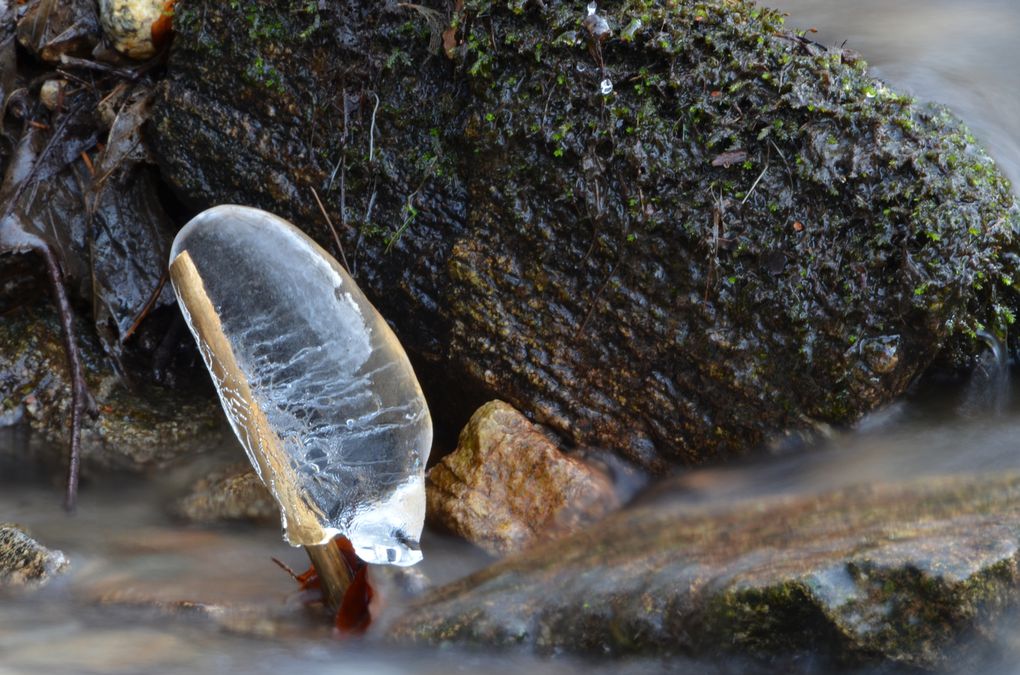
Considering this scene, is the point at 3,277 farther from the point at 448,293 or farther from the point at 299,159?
the point at 448,293

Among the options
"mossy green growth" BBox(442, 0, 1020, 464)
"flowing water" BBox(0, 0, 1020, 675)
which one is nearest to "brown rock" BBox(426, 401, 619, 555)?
"flowing water" BBox(0, 0, 1020, 675)

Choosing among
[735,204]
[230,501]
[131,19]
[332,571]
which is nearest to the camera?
[332,571]

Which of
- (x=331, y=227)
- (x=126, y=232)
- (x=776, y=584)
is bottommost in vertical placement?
(x=126, y=232)

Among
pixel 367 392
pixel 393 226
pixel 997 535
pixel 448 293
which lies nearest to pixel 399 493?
pixel 367 392

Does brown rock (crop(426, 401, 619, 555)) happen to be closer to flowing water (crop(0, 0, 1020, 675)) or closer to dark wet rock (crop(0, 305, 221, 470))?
flowing water (crop(0, 0, 1020, 675))

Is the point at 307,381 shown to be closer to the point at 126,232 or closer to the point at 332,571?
the point at 332,571

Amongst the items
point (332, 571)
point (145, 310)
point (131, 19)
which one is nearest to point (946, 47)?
point (332, 571)

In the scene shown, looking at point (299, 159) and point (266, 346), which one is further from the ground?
point (299, 159)
